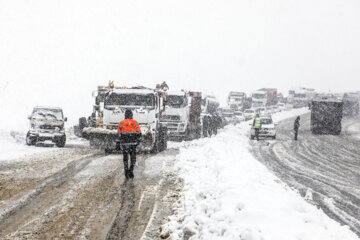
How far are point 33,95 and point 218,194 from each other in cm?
7857

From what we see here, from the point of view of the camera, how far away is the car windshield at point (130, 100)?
16422mm

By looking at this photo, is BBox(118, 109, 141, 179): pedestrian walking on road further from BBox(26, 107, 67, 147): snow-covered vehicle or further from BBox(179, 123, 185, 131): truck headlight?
BBox(179, 123, 185, 131): truck headlight

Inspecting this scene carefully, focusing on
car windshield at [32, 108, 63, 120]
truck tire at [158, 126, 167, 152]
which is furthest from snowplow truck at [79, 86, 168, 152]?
car windshield at [32, 108, 63, 120]

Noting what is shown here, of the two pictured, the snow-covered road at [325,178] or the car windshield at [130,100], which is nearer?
the snow-covered road at [325,178]

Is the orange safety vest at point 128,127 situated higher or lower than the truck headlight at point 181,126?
higher

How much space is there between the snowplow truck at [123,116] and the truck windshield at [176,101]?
21.8ft

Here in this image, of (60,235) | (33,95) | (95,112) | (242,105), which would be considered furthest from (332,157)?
(33,95)

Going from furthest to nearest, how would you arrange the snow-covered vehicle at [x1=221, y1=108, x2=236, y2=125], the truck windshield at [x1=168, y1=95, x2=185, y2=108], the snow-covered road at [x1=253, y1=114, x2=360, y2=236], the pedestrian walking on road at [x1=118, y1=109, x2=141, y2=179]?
1. the snow-covered vehicle at [x1=221, y1=108, x2=236, y2=125]
2. the truck windshield at [x1=168, y1=95, x2=185, y2=108]
3. the pedestrian walking on road at [x1=118, y1=109, x2=141, y2=179]
4. the snow-covered road at [x1=253, y1=114, x2=360, y2=236]

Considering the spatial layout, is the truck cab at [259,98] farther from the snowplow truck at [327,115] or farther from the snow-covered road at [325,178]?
the snow-covered road at [325,178]

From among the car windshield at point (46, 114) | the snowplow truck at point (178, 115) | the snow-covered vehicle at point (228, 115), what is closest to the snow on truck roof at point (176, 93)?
the snowplow truck at point (178, 115)

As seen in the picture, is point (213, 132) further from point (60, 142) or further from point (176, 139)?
point (60, 142)

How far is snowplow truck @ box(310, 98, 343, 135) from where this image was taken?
118 feet

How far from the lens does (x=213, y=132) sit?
31.2 metres

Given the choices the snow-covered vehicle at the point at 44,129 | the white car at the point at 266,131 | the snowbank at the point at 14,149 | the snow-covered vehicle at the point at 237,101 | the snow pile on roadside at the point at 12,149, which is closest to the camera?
the snowbank at the point at 14,149
